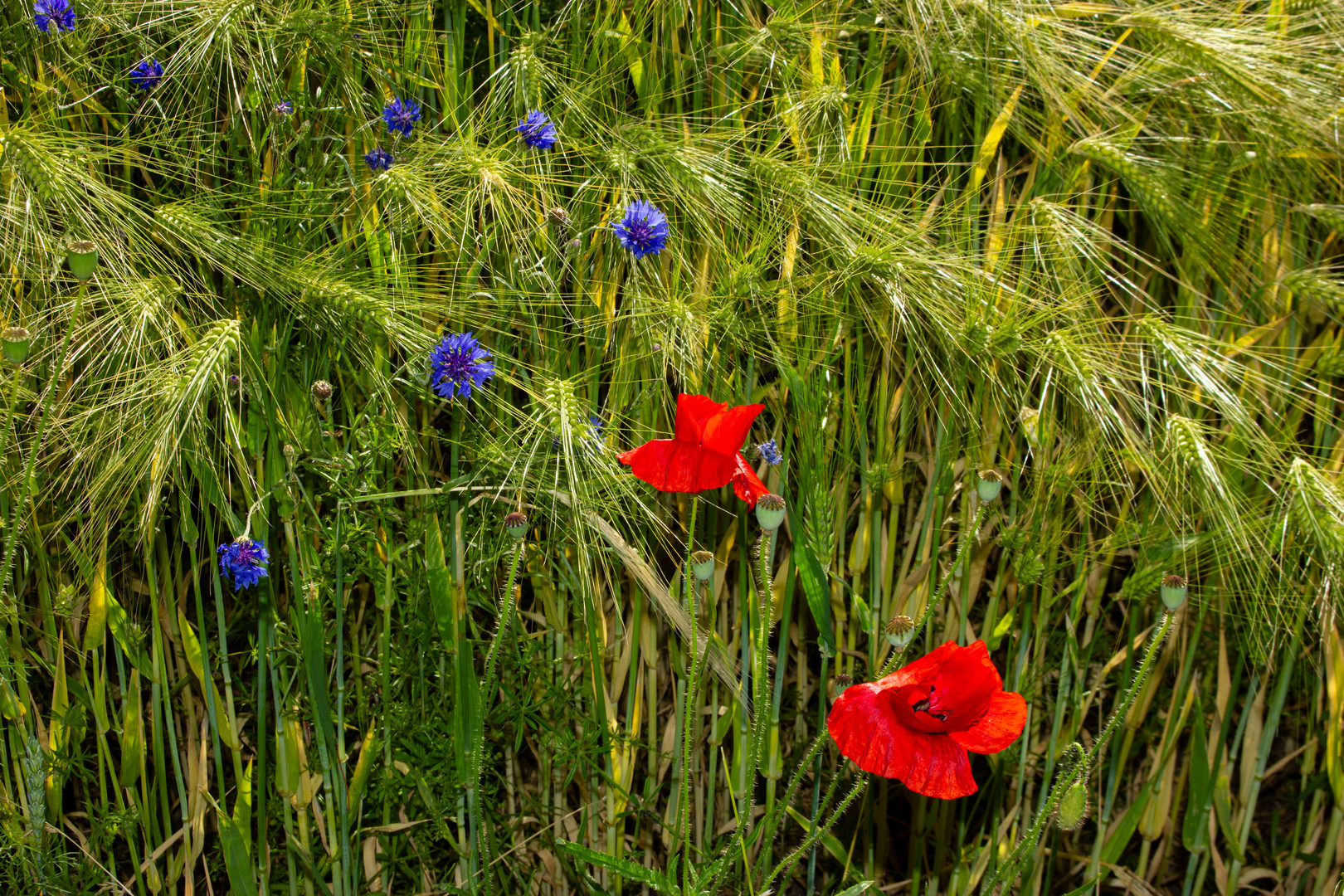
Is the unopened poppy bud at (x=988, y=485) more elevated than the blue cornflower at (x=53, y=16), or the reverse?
the blue cornflower at (x=53, y=16)

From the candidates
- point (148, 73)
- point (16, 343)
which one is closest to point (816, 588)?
point (16, 343)

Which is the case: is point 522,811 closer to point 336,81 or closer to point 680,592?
point 680,592

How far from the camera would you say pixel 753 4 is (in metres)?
1.37

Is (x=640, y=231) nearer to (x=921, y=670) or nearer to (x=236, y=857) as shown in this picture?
(x=921, y=670)

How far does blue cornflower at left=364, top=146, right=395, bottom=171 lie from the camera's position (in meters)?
1.16

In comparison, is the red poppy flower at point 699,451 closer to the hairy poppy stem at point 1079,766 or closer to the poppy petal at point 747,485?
the poppy petal at point 747,485

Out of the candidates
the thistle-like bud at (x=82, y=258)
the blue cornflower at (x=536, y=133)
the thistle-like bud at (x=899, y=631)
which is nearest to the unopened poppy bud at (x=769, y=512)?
the thistle-like bud at (x=899, y=631)

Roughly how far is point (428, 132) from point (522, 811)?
0.83 m

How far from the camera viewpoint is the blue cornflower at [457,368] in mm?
1020

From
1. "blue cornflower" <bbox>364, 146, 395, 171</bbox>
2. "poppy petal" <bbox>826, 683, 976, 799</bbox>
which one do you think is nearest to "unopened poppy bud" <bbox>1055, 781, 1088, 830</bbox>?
"poppy petal" <bbox>826, 683, 976, 799</bbox>

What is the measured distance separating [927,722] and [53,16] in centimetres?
115

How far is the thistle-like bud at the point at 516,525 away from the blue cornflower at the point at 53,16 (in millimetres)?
751

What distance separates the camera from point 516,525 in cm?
94

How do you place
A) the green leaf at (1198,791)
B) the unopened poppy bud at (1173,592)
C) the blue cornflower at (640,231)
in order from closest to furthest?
1. the unopened poppy bud at (1173,592)
2. the blue cornflower at (640,231)
3. the green leaf at (1198,791)
